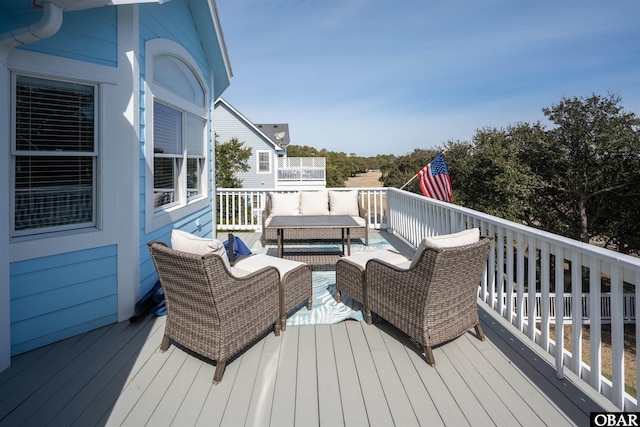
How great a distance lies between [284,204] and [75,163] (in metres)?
4.04

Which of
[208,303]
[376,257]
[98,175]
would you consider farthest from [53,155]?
[376,257]

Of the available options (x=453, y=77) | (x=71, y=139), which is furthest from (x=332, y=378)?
(x=453, y=77)

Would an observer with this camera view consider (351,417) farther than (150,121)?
No

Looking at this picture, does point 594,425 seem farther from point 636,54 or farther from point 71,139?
point 636,54

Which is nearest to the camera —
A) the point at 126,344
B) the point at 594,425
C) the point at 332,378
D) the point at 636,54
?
the point at 594,425

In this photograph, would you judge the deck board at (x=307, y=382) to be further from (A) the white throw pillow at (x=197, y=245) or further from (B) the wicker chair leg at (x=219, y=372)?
(A) the white throw pillow at (x=197, y=245)

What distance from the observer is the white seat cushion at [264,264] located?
10.1 ft

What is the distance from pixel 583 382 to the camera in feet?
7.17

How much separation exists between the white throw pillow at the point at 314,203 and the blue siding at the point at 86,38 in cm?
420

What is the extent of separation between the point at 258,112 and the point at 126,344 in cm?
2929

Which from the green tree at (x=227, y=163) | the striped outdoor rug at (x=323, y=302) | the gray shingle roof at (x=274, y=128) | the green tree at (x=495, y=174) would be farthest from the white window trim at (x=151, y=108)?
the gray shingle roof at (x=274, y=128)

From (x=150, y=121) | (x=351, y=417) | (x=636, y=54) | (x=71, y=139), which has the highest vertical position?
(x=636, y=54)

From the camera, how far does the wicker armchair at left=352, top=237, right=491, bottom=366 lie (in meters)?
2.37

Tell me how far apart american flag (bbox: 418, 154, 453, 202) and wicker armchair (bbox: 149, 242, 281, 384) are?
17.9 feet
